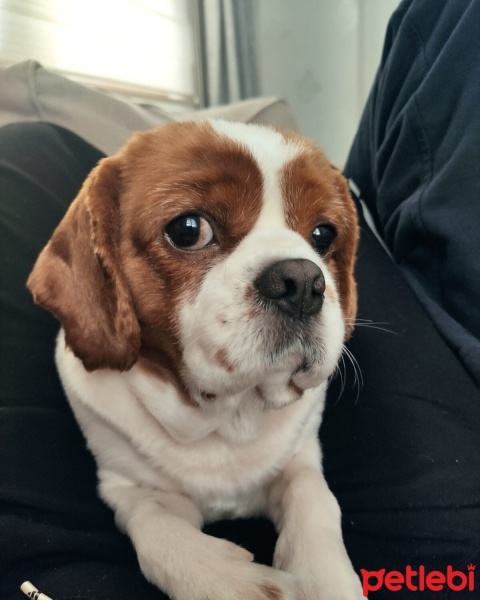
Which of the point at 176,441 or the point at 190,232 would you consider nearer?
the point at 190,232

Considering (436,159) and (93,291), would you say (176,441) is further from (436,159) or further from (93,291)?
(436,159)

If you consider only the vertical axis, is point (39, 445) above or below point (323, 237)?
below

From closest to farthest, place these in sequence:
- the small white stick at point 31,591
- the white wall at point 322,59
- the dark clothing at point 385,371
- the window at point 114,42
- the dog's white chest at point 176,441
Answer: the small white stick at point 31,591
the dark clothing at point 385,371
the dog's white chest at point 176,441
the window at point 114,42
the white wall at point 322,59

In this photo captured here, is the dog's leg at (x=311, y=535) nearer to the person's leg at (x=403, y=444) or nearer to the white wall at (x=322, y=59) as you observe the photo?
the person's leg at (x=403, y=444)

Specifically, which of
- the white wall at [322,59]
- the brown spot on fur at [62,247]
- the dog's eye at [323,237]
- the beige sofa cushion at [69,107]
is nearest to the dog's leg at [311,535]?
the dog's eye at [323,237]

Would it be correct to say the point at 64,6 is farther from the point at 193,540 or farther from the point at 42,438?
the point at 193,540

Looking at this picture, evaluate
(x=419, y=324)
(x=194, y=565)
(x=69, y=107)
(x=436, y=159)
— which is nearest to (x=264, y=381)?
(x=194, y=565)

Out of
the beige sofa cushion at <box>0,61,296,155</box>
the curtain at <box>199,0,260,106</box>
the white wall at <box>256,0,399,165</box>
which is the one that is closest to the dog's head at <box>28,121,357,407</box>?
the beige sofa cushion at <box>0,61,296,155</box>
